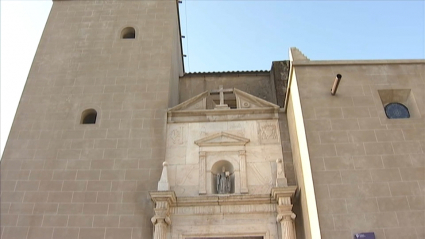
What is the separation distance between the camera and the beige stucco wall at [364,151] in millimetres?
8117

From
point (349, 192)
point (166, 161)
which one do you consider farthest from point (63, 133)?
point (349, 192)

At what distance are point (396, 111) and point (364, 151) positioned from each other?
184 centimetres

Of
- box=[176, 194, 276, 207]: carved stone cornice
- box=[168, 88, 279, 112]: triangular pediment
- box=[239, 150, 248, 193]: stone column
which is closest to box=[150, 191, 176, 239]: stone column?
box=[176, 194, 276, 207]: carved stone cornice

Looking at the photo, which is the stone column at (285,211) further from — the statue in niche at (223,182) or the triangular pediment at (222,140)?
the triangular pediment at (222,140)

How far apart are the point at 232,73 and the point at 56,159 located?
24.8ft

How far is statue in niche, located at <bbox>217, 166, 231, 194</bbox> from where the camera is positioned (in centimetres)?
1039

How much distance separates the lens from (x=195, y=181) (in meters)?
10.5

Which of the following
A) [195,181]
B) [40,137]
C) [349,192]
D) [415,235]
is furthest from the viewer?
[40,137]

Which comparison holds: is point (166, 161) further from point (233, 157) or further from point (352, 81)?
point (352, 81)

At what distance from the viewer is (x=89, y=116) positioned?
1229 centimetres

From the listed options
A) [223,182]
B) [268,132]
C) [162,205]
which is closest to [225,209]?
[223,182]

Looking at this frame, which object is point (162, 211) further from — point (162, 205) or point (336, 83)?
point (336, 83)

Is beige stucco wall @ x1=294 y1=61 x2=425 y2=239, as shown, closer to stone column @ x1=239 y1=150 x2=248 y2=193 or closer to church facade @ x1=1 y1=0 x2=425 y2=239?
church facade @ x1=1 y1=0 x2=425 y2=239

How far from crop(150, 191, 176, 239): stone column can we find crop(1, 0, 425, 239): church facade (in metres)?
0.03
